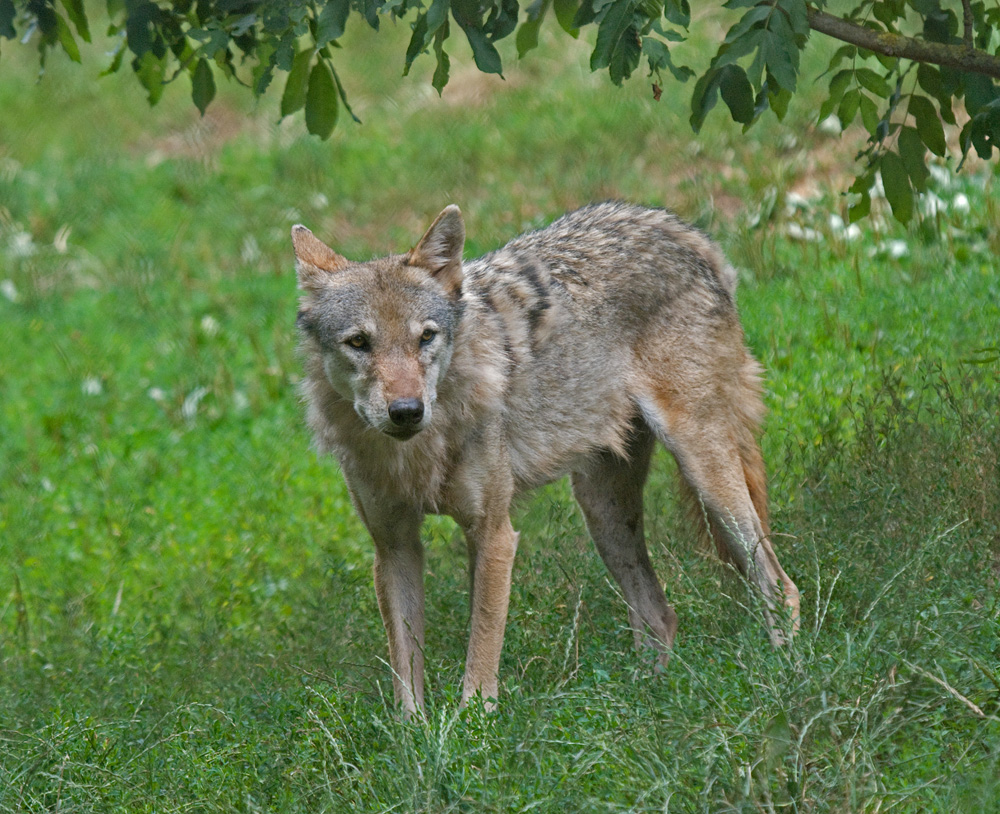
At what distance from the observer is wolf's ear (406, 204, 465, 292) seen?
14.9ft

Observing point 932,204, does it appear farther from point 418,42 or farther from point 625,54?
point 418,42

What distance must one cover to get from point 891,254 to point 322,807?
21.2 feet

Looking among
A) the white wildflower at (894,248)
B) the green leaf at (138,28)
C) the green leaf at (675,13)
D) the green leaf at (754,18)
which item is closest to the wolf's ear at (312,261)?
the green leaf at (138,28)

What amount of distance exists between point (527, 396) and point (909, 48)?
203cm

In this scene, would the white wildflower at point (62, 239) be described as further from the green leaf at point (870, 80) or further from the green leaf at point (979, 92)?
the green leaf at point (979, 92)

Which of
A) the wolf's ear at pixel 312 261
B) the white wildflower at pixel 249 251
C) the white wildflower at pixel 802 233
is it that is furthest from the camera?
the white wildflower at pixel 249 251

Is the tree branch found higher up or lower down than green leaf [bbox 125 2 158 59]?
lower down

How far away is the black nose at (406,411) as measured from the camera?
402 cm

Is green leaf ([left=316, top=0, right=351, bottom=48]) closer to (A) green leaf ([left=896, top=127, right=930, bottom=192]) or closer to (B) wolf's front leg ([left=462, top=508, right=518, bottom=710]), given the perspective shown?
(B) wolf's front leg ([left=462, top=508, right=518, bottom=710])

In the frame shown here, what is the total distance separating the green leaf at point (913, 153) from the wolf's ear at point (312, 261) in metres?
→ 2.30

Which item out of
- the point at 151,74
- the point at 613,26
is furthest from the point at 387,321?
the point at 151,74

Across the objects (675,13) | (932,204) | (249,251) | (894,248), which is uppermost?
(675,13)

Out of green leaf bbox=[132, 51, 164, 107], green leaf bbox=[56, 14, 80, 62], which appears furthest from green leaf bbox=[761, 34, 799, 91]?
green leaf bbox=[56, 14, 80, 62]

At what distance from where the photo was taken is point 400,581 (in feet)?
15.5
